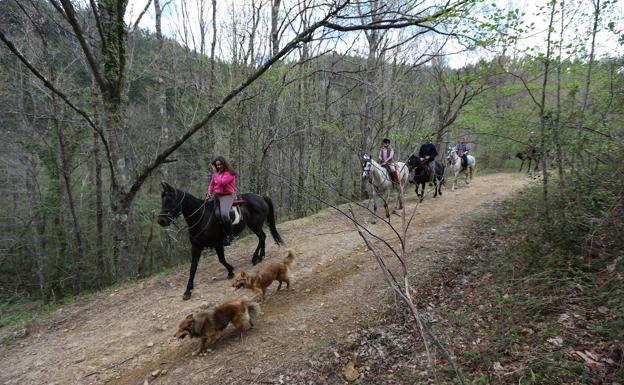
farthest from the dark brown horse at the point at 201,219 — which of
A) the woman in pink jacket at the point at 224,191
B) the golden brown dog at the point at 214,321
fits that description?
the golden brown dog at the point at 214,321

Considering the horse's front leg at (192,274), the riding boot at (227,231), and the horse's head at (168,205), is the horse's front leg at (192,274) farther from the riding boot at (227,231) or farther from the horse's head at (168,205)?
the horse's head at (168,205)

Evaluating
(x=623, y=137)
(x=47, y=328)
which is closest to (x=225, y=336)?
(x=47, y=328)

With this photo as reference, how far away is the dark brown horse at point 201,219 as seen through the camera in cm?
576

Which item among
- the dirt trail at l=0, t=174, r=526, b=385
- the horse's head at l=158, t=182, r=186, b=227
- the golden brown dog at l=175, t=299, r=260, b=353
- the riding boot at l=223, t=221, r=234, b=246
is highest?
the horse's head at l=158, t=182, r=186, b=227

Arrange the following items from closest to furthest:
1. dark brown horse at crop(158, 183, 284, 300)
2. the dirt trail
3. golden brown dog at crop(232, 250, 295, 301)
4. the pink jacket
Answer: the dirt trail, golden brown dog at crop(232, 250, 295, 301), dark brown horse at crop(158, 183, 284, 300), the pink jacket

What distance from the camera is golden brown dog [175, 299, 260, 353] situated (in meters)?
4.07

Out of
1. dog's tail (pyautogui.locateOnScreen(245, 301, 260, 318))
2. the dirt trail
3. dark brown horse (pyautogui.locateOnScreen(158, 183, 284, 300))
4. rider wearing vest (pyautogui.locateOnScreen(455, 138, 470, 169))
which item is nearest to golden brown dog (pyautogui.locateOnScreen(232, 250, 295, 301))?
the dirt trail

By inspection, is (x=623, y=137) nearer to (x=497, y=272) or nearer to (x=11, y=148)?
(x=497, y=272)

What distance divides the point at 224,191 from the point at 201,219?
0.82 metres

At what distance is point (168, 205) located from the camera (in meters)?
5.74

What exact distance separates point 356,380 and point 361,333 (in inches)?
31.2

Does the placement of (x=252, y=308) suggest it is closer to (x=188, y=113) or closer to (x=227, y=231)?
(x=227, y=231)

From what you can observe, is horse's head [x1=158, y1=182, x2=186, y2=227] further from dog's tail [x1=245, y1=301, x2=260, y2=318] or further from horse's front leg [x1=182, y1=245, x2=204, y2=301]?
dog's tail [x1=245, y1=301, x2=260, y2=318]

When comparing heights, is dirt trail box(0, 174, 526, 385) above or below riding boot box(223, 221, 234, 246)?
below
